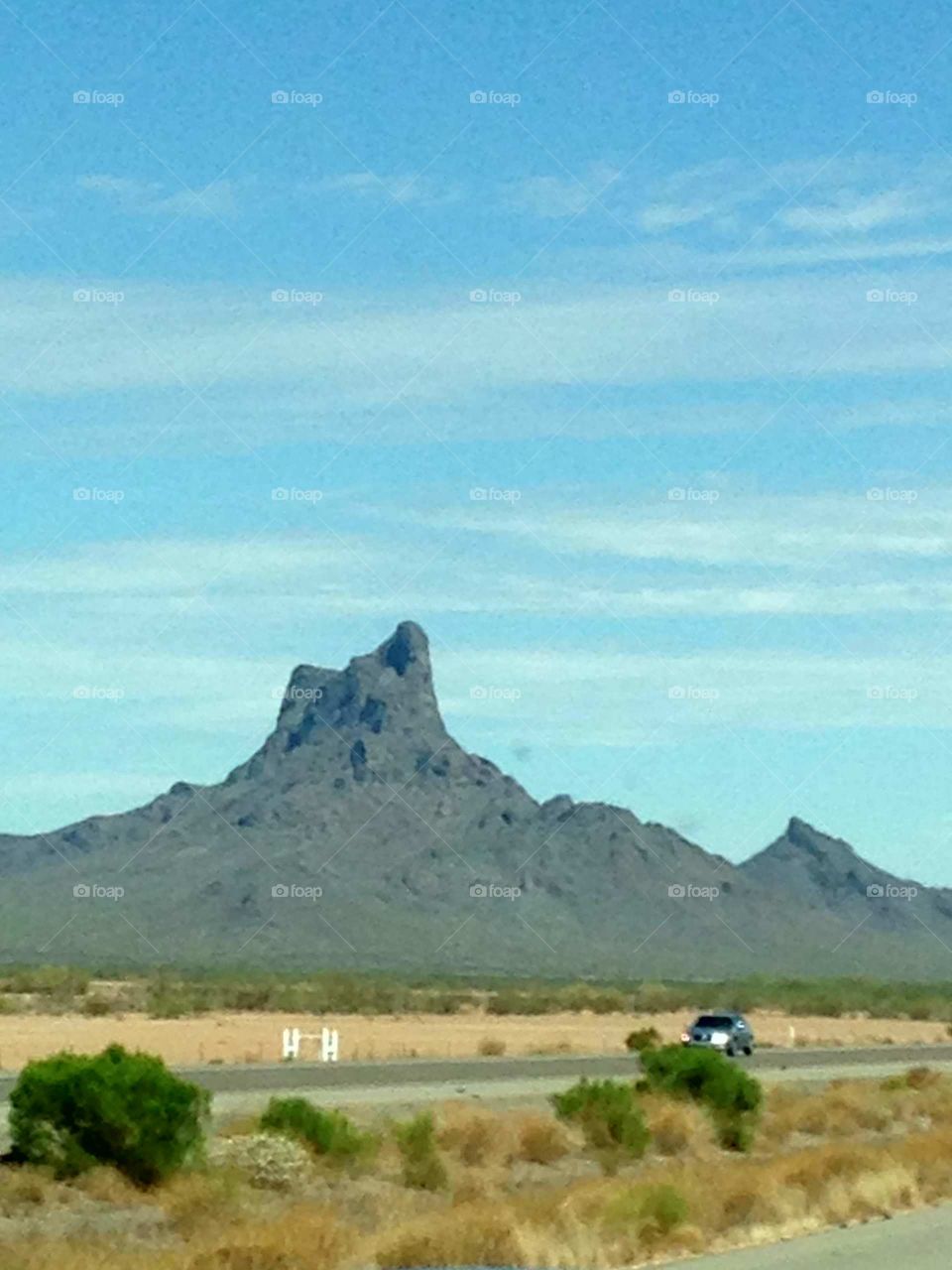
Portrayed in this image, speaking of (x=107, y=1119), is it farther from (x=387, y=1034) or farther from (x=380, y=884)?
(x=380, y=884)

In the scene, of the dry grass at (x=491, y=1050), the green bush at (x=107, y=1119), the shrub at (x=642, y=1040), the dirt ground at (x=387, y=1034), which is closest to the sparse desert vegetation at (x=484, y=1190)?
the green bush at (x=107, y=1119)

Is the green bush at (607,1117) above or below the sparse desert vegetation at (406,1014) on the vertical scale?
below

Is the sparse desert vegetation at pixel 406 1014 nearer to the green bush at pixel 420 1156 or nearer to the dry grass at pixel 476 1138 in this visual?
the dry grass at pixel 476 1138

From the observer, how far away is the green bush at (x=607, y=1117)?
34.5 meters

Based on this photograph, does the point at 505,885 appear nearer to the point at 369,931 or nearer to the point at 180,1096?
the point at 369,931

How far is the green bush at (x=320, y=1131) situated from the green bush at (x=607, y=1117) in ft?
14.6

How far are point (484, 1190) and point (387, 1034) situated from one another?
5903cm

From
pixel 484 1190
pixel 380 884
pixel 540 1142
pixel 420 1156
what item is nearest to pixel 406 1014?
pixel 380 884

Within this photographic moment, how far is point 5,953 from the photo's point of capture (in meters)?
166

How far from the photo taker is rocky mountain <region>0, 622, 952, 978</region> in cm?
17125

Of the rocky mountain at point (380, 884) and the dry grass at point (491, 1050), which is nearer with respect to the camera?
the dry grass at point (491, 1050)

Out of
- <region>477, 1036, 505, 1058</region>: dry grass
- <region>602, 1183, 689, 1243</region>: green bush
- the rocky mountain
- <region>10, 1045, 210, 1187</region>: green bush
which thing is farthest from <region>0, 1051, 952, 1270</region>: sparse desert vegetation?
the rocky mountain

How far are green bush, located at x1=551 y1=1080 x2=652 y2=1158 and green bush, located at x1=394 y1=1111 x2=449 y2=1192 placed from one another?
3627 millimetres

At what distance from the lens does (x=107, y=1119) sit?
27078 mm
